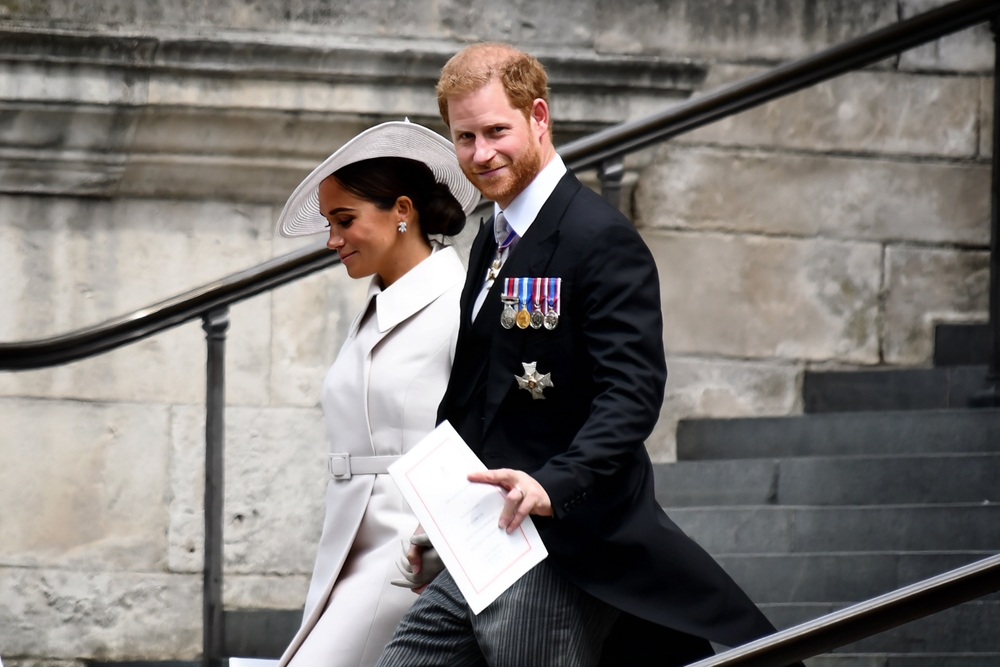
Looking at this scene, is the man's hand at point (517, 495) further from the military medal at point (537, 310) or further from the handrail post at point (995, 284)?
the handrail post at point (995, 284)

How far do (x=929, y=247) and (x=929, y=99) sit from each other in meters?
0.59

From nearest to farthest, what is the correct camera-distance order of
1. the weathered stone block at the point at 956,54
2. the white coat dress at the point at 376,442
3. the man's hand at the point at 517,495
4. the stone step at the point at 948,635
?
1. the man's hand at the point at 517,495
2. the white coat dress at the point at 376,442
3. the stone step at the point at 948,635
4. the weathered stone block at the point at 956,54

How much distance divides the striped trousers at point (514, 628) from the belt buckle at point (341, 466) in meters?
0.50

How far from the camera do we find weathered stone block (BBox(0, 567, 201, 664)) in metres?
4.42

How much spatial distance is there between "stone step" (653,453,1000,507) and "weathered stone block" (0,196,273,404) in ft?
5.02

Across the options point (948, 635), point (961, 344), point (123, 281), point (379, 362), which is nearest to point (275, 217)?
point (123, 281)

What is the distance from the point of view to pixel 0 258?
4.53 meters

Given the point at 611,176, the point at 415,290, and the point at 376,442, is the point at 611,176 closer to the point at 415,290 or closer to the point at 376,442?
the point at 415,290

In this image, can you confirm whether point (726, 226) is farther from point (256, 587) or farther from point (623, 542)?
point (623, 542)

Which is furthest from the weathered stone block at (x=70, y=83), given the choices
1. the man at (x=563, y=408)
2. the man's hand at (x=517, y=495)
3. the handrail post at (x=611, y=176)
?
the man's hand at (x=517, y=495)

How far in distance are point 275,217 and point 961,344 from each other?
2520 millimetres

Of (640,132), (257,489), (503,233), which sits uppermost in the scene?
(640,132)

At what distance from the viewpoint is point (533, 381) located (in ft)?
6.86

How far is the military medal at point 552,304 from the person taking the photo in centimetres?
208
